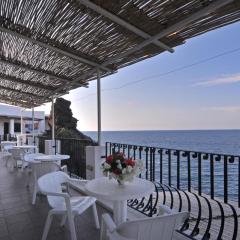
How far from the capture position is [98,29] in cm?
347

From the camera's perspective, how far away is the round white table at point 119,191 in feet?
7.93

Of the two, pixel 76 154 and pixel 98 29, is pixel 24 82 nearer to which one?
pixel 76 154

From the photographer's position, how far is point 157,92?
28.8 metres

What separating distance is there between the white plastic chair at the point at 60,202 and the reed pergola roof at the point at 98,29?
1945 millimetres

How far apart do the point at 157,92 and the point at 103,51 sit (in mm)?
25057

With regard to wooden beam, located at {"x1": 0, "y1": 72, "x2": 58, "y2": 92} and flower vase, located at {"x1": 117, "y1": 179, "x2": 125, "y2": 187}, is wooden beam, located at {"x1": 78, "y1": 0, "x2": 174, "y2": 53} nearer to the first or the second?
flower vase, located at {"x1": 117, "y1": 179, "x2": 125, "y2": 187}

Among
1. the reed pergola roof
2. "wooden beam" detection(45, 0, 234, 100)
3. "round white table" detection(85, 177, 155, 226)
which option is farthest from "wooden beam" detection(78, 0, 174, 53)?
"round white table" detection(85, 177, 155, 226)

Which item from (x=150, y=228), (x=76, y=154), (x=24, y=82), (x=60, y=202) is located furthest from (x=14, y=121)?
(x=150, y=228)

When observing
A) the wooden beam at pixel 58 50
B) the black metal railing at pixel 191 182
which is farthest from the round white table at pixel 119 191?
the wooden beam at pixel 58 50

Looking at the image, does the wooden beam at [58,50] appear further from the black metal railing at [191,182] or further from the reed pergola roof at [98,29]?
the black metal railing at [191,182]

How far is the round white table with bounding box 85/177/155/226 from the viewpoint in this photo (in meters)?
2.42

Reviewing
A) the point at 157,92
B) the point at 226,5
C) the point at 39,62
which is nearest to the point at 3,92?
the point at 39,62

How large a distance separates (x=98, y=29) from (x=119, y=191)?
6.83 ft

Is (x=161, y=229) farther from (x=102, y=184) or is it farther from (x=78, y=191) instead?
(x=78, y=191)
